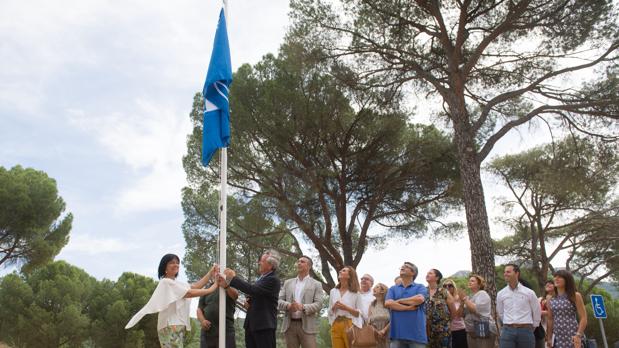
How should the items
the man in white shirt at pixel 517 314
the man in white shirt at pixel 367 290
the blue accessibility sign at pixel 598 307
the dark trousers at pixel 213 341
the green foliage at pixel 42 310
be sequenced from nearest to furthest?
the dark trousers at pixel 213 341 < the man in white shirt at pixel 517 314 < the man in white shirt at pixel 367 290 < the blue accessibility sign at pixel 598 307 < the green foliage at pixel 42 310

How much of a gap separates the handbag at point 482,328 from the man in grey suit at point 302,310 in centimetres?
165

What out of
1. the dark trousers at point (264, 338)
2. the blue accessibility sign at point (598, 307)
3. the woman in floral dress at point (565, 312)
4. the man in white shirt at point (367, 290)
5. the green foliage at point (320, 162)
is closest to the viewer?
the dark trousers at point (264, 338)

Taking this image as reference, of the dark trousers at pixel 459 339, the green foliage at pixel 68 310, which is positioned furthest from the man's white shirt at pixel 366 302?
the green foliage at pixel 68 310

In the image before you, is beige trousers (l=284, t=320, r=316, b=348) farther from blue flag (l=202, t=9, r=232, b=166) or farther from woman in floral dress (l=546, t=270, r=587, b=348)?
woman in floral dress (l=546, t=270, r=587, b=348)

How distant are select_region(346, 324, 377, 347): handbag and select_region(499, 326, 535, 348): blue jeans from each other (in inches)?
47.6

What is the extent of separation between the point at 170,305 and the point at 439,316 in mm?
2733

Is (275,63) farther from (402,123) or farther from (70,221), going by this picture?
(70,221)

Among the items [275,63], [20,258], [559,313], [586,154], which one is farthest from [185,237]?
[559,313]

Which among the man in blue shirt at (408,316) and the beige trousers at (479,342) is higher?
the man in blue shirt at (408,316)

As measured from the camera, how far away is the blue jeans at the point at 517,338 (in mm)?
4488

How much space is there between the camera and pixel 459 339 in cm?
525

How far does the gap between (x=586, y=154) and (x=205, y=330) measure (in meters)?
8.43

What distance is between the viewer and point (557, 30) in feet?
29.9

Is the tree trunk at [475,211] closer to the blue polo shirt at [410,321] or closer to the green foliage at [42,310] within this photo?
the blue polo shirt at [410,321]
